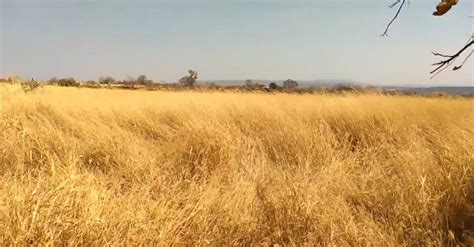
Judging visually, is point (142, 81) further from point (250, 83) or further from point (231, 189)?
point (231, 189)

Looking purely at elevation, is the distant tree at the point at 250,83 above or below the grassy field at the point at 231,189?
below

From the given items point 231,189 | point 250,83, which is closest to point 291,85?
point 250,83

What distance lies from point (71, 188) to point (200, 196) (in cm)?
85

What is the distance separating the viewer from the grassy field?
1.94 m

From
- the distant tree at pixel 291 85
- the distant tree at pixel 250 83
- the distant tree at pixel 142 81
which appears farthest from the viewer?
the distant tree at pixel 142 81

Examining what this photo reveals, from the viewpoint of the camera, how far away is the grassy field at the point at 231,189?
76.3 inches

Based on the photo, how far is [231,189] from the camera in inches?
115

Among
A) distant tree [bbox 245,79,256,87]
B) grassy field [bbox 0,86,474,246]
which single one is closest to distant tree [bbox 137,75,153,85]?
distant tree [bbox 245,79,256,87]

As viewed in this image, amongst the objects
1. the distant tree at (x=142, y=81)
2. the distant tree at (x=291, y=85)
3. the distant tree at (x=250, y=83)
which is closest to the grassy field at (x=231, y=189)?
the distant tree at (x=291, y=85)

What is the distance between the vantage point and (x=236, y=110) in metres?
7.16

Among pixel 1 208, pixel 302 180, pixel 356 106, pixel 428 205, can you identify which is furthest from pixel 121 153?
pixel 356 106

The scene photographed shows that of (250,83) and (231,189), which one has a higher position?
(231,189)

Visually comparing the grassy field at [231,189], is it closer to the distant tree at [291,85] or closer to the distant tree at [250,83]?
the distant tree at [291,85]

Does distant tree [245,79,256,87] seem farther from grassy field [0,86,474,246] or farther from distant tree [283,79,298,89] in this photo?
grassy field [0,86,474,246]
